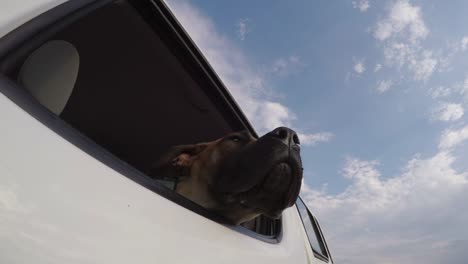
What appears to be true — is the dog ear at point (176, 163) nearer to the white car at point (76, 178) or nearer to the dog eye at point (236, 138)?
the dog eye at point (236, 138)

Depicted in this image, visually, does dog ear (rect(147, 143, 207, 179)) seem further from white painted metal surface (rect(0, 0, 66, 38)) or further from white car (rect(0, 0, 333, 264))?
white painted metal surface (rect(0, 0, 66, 38))

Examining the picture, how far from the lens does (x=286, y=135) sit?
73.6 inches

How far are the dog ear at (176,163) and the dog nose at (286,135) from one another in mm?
707

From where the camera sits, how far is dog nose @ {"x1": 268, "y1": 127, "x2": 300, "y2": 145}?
1.83 meters

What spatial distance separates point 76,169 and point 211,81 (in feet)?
Answer: 5.30

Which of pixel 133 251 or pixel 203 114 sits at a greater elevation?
pixel 203 114

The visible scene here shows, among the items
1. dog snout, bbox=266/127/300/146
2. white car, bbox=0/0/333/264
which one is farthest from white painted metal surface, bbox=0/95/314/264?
dog snout, bbox=266/127/300/146

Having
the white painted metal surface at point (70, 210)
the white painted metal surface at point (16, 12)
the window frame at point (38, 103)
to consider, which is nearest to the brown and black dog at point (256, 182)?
the window frame at point (38, 103)

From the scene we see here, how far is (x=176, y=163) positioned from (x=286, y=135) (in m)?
0.81

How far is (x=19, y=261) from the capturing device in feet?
1.69

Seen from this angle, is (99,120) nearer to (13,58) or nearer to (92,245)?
(13,58)

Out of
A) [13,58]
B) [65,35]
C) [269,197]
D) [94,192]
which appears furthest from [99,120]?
[94,192]

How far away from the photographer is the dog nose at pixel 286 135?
1.83 meters

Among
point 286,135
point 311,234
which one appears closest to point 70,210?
point 286,135
